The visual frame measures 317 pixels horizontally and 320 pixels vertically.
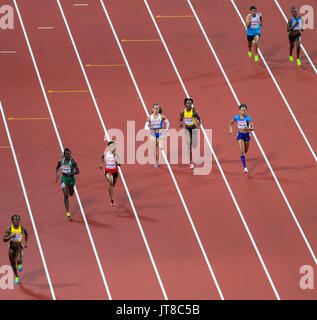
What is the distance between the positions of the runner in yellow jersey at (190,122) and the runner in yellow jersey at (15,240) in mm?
4778

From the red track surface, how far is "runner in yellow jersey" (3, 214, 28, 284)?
429mm

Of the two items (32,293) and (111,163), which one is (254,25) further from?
(32,293)

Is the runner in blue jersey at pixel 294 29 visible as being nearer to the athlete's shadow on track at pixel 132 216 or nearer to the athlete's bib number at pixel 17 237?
the athlete's shadow on track at pixel 132 216

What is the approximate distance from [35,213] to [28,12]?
8.95 m

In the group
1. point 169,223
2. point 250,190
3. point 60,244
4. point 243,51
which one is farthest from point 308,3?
point 60,244

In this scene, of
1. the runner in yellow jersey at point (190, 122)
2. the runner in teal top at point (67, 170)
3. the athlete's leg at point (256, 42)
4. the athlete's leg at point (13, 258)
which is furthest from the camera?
the athlete's leg at point (256, 42)

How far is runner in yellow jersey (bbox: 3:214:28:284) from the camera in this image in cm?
1628

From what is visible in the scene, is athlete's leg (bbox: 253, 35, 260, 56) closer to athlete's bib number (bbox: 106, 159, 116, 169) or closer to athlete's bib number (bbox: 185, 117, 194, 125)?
athlete's bib number (bbox: 185, 117, 194, 125)

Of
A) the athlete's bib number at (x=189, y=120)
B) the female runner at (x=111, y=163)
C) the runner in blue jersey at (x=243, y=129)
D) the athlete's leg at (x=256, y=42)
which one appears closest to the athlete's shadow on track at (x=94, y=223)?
the female runner at (x=111, y=163)

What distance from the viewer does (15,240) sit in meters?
16.4

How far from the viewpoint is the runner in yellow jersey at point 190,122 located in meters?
19.2

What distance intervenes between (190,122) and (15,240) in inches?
203

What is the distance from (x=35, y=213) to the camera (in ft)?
61.0

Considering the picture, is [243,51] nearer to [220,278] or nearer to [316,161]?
[316,161]
